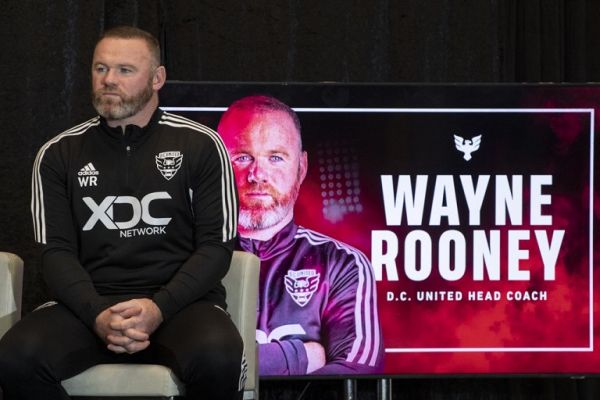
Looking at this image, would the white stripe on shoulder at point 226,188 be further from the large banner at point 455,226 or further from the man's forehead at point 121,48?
the large banner at point 455,226

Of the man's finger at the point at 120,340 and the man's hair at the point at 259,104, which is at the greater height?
the man's hair at the point at 259,104

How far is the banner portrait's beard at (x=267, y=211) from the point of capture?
3.22 m

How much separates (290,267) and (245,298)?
0.59 metres

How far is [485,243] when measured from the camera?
10.8 feet

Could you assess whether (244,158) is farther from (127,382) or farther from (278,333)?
(127,382)

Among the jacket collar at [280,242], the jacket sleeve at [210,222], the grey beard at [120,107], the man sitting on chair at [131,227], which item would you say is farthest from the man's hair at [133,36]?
the jacket collar at [280,242]

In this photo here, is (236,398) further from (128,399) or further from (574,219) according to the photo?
(574,219)

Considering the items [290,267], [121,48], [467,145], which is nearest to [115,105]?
[121,48]

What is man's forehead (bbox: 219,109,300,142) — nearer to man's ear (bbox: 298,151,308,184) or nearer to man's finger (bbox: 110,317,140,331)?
man's ear (bbox: 298,151,308,184)

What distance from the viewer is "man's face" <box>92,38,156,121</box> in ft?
8.78

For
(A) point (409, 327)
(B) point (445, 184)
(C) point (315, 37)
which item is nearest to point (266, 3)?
(C) point (315, 37)

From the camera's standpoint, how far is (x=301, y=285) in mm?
3242

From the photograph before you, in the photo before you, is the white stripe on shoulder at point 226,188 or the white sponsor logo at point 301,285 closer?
the white stripe on shoulder at point 226,188

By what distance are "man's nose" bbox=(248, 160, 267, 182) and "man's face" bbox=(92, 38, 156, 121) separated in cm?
58
